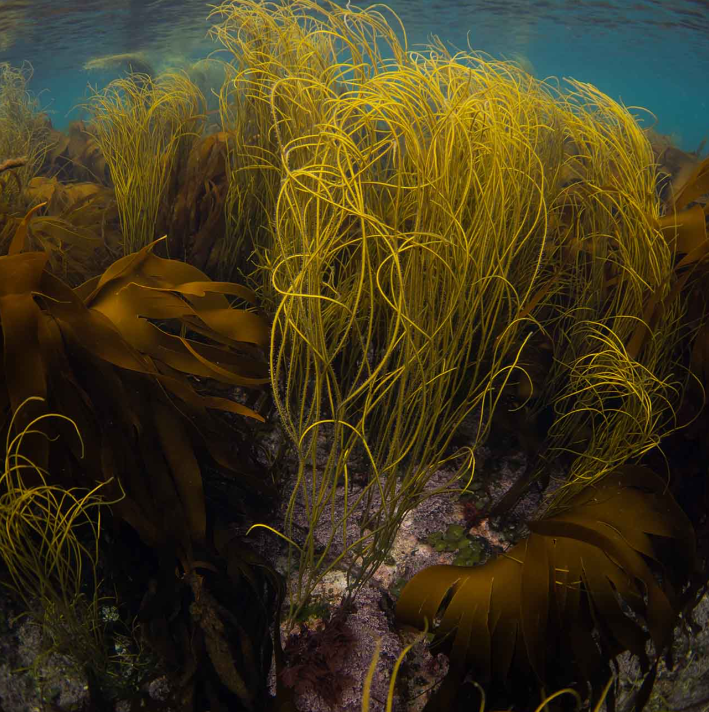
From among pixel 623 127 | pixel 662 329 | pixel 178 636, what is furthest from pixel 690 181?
pixel 178 636

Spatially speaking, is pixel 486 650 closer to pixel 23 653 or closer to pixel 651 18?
pixel 23 653

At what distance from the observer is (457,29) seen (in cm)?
2516

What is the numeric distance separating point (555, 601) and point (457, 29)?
3025 centimetres

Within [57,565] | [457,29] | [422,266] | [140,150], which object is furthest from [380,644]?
[457,29]

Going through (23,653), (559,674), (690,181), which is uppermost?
(690,181)

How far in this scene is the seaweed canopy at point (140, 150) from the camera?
7.09ft

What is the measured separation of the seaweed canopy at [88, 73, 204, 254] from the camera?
7.09 ft

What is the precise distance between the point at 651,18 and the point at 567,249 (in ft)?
81.0

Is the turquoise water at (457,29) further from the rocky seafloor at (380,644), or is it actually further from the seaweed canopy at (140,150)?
the rocky seafloor at (380,644)

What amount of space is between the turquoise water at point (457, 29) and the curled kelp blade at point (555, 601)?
1406cm

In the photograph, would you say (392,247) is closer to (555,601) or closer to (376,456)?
(376,456)

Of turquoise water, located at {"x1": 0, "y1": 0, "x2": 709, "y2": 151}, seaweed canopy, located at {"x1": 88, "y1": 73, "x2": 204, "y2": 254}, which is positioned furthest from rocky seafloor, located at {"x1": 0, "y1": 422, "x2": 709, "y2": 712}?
turquoise water, located at {"x1": 0, "y1": 0, "x2": 709, "y2": 151}

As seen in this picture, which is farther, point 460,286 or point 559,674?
point 559,674

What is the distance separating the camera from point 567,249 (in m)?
2.03
